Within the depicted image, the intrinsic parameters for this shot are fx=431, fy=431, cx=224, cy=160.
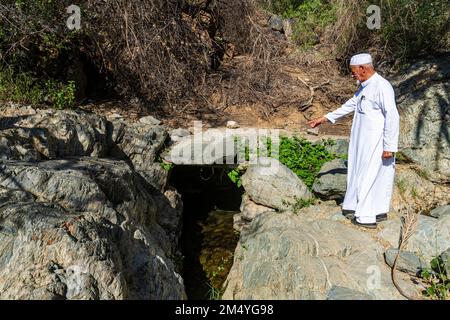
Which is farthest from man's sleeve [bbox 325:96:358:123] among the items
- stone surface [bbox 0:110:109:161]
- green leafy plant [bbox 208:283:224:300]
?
stone surface [bbox 0:110:109:161]

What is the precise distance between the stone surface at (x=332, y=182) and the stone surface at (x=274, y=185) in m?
0.17

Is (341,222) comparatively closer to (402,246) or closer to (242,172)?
(402,246)

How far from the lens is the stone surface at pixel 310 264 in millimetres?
3645

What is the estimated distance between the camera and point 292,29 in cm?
1034

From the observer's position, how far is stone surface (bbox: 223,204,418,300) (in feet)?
12.0

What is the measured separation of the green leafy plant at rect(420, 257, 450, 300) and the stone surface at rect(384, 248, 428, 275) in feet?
0.25

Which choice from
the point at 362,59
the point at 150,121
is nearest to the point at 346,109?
the point at 362,59

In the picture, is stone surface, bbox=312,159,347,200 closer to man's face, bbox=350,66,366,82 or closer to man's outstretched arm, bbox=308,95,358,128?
man's outstretched arm, bbox=308,95,358,128

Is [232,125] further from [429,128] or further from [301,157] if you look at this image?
[429,128]

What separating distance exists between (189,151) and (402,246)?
9.84ft

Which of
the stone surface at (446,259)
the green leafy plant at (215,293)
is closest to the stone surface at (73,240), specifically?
the green leafy plant at (215,293)

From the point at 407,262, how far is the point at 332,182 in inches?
65.8

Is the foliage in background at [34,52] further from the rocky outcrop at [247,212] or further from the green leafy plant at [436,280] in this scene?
the green leafy plant at [436,280]

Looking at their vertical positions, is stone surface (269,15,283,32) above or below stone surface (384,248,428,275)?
above
